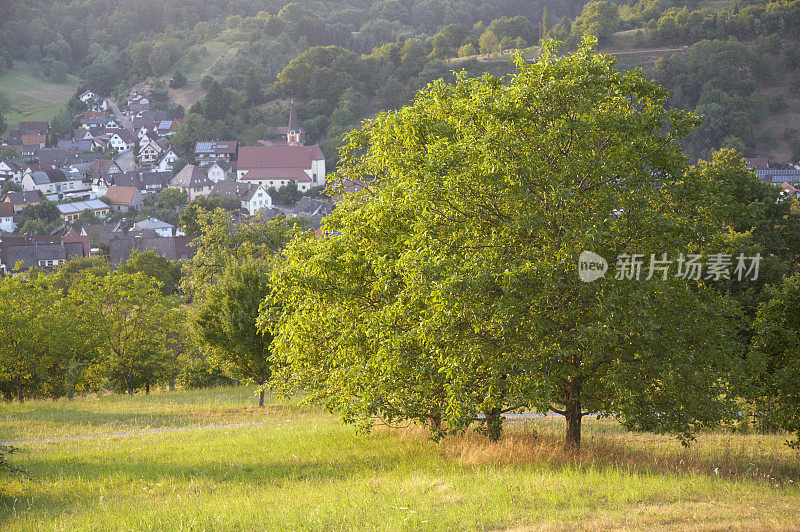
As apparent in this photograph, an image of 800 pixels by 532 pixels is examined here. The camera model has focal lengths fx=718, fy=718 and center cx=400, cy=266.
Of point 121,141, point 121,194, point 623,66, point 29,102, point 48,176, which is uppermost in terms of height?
point 29,102

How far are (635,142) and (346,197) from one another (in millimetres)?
6815

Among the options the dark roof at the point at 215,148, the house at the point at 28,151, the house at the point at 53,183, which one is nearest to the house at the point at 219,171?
the dark roof at the point at 215,148

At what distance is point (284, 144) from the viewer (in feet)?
471

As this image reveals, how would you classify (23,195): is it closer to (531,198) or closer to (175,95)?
(175,95)

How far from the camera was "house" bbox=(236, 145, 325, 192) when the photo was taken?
403 feet

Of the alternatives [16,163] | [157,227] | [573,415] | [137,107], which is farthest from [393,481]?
[137,107]

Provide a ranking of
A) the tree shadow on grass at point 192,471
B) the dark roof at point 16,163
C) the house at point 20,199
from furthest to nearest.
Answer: the dark roof at point 16,163 < the house at point 20,199 < the tree shadow on grass at point 192,471

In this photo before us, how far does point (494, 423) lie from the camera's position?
529 inches

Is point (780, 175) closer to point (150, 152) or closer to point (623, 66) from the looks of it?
point (623, 66)

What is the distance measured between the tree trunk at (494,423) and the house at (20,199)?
368ft

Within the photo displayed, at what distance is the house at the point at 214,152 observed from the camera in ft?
458

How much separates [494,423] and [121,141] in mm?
161303

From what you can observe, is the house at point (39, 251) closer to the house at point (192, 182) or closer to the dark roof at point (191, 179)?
the house at point (192, 182)

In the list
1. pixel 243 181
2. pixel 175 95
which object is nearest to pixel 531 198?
pixel 243 181
